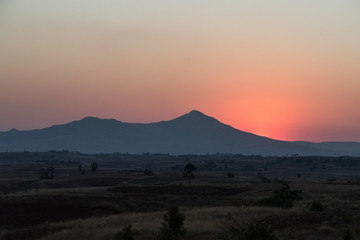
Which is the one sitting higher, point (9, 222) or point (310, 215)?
point (310, 215)

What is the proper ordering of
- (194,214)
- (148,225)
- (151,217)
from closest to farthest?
1. (148,225)
2. (151,217)
3. (194,214)

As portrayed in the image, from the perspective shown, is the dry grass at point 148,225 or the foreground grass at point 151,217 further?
the dry grass at point 148,225

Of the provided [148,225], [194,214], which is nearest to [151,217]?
[194,214]

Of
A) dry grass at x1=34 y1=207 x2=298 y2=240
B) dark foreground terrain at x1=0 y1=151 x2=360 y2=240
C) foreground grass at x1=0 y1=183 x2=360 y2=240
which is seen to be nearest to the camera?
dark foreground terrain at x1=0 y1=151 x2=360 y2=240

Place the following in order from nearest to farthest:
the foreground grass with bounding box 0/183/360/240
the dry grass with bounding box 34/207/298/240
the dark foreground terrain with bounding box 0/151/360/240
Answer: the dark foreground terrain with bounding box 0/151/360/240 < the foreground grass with bounding box 0/183/360/240 < the dry grass with bounding box 34/207/298/240

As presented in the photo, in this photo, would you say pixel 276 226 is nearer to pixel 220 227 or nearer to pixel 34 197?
pixel 220 227

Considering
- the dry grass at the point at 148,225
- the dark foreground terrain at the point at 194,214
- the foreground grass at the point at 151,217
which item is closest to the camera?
the dark foreground terrain at the point at 194,214

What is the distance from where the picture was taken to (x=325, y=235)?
2458 centimetres

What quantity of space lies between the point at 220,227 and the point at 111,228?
8.23 metres

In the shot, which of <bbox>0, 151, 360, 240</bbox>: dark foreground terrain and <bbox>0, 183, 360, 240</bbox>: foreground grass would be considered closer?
<bbox>0, 151, 360, 240</bbox>: dark foreground terrain

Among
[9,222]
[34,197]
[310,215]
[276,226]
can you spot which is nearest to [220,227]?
[276,226]

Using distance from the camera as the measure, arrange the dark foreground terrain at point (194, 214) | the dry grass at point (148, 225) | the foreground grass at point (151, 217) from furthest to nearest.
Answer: the dry grass at point (148, 225)
the foreground grass at point (151, 217)
the dark foreground terrain at point (194, 214)

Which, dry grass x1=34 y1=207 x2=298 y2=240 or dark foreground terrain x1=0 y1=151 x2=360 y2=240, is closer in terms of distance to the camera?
dark foreground terrain x1=0 y1=151 x2=360 y2=240

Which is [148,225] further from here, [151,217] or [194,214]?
[194,214]
